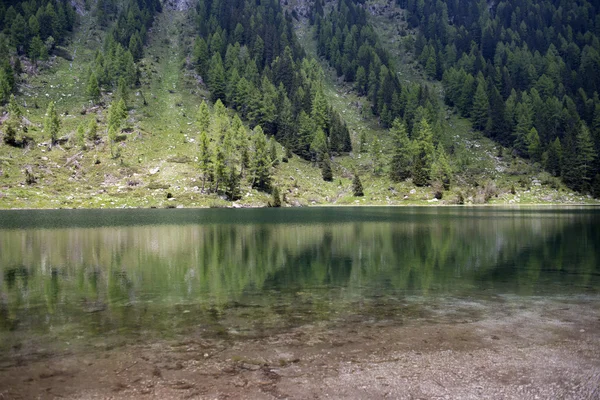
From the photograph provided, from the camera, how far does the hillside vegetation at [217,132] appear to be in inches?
4441

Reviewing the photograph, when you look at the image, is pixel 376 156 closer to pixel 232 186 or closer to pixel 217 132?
pixel 232 186

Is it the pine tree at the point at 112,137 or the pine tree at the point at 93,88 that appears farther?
the pine tree at the point at 93,88

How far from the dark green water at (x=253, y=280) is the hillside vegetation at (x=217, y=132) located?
2912 inches

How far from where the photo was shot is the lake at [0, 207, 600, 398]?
556 inches

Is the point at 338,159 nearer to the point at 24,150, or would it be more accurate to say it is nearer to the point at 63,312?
the point at 24,150

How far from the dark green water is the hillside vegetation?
74.0 m

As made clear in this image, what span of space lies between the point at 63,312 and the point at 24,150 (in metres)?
117

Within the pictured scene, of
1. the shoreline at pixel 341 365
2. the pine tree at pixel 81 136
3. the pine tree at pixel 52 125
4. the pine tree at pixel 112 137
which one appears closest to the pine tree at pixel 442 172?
the pine tree at pixel 112 137

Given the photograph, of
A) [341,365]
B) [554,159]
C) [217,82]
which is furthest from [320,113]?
[341,365]

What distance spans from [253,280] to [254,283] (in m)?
0.82

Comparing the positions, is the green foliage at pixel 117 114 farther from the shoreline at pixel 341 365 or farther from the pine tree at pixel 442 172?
the shoreline at pixel 341 365

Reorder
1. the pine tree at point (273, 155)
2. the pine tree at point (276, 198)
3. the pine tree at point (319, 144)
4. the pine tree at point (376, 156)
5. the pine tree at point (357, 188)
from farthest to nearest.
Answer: the pine tree at point (319, 144), the pine tree at point (376, 156), the pine tree at point (273, 155), the pine tree at point (357, 188), the pine tree at point (276, 198)

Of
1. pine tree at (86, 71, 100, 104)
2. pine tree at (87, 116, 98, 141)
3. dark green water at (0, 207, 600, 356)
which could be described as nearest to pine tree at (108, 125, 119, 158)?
pine tree at (87, 116, 98, 141)

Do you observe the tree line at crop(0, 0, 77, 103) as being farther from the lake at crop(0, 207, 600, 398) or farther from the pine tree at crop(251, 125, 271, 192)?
the lake at crop(0, 207, 600, 398)
